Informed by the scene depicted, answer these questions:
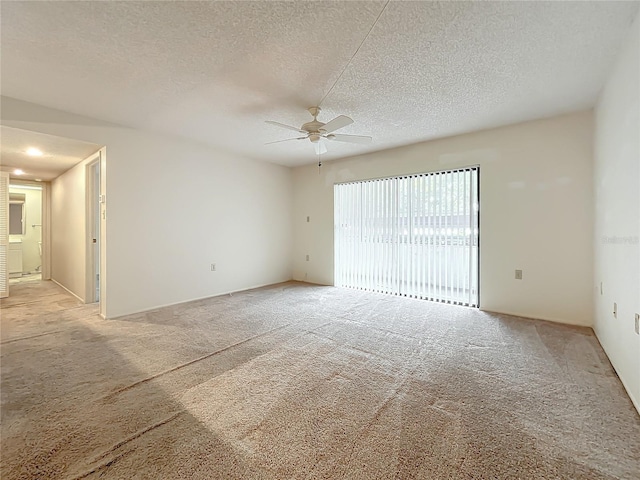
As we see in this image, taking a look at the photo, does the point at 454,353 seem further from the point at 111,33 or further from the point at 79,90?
the point at 79,90

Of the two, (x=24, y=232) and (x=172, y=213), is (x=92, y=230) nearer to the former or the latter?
(x=172, y=213)

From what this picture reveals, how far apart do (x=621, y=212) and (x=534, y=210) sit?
1.45 metres

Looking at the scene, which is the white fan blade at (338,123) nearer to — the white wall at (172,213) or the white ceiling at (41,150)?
the white wall at (172,213)

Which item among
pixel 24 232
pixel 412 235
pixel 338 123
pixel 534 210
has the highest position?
pixel 338 123

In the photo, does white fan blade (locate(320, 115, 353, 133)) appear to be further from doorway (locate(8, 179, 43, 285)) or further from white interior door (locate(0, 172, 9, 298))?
doorway (locate(8, 179, 43, 285))

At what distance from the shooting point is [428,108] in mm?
3129

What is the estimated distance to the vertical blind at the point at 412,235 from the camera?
13.3 feet

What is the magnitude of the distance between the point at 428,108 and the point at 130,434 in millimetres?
3832

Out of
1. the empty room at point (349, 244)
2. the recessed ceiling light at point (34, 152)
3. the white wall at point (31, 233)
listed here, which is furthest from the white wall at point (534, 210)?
the white wall at point (31, 233)

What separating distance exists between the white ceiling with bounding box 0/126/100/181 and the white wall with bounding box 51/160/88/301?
22cm

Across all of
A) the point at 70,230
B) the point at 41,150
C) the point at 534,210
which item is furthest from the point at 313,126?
the point at 70,230

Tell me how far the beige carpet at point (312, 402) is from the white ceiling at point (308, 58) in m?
2.53

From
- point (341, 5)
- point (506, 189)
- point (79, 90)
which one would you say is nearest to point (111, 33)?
point (79, 90)

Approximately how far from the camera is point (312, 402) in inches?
72.1
